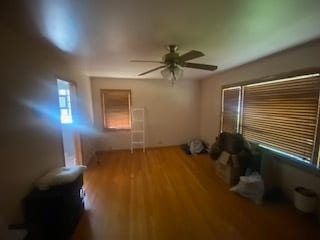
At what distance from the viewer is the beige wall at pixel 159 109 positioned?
5.10 metres

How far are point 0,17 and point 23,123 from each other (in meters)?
0.97

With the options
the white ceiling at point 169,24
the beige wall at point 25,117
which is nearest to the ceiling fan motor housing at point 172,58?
the white ceiling at point 169,24

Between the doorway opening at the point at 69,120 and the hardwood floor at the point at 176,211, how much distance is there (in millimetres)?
699

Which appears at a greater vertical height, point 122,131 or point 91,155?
point 122,131

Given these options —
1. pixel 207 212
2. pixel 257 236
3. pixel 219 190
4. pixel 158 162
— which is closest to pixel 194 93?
pixel 158 162

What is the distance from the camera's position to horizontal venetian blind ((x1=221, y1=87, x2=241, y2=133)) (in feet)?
12.6

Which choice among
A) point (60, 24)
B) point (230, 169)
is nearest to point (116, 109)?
point (230, 169)

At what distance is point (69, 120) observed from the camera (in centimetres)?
452

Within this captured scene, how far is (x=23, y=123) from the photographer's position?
181 cm

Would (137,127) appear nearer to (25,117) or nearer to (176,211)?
(176,211)

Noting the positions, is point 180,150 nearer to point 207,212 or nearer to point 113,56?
point 207,212

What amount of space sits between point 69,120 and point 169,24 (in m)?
3.94

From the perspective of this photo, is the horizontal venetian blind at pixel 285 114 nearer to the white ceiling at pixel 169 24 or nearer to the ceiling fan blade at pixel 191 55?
the white ceiling at pixel 169 24

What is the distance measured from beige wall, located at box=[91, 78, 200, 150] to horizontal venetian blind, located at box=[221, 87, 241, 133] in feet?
4.55
